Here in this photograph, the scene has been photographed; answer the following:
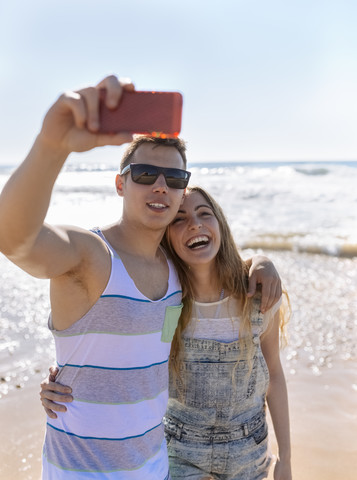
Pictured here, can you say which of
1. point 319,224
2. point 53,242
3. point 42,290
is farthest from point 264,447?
point 319,224

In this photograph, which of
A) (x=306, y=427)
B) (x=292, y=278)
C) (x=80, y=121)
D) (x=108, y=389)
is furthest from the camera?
(x=292, y=278)

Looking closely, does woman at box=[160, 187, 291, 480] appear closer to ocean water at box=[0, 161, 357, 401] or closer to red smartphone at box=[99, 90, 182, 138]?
red smartphone at box=[99, 90, 182, 138]

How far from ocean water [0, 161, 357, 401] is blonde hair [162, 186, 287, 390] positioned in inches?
53.9

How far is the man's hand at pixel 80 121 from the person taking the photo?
49.9 inches

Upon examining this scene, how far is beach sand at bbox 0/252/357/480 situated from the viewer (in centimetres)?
363

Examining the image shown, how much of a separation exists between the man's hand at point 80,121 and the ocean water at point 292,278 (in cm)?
277

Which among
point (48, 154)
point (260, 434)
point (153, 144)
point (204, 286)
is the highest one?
point (48, 154)

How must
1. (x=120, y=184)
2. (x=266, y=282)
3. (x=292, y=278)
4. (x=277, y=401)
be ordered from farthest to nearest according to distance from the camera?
(x=292, y=278)
(x=277, y=401)
(x=266, y=282)
(x=120, y=184)

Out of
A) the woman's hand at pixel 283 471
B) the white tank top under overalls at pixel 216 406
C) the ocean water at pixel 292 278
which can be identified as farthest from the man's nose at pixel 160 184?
the ocean water at pixel 292 278

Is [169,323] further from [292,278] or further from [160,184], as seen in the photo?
[292,278]

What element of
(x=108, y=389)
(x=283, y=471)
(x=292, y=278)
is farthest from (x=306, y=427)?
(x=292, y=278)

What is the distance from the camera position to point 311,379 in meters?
4.87

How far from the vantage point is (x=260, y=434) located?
2.59m

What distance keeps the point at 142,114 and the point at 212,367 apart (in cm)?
163
